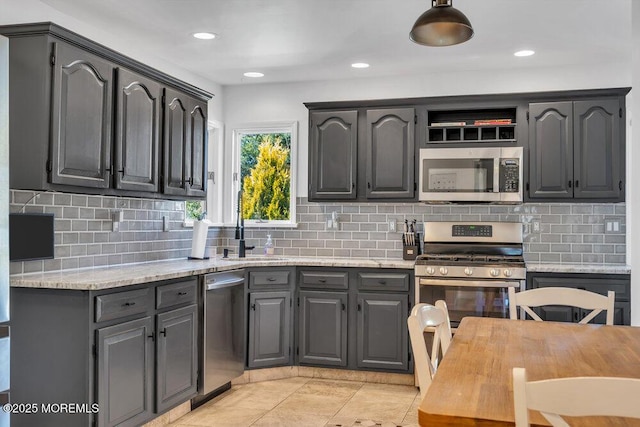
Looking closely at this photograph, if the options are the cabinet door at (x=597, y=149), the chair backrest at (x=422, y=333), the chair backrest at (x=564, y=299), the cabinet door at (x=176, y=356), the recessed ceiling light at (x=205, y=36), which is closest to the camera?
the chair backrest at (x=422, y=333)

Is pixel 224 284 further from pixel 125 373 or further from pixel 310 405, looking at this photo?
pixel 125 373

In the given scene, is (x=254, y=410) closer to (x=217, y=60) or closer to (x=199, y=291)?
(x=199, y=291)

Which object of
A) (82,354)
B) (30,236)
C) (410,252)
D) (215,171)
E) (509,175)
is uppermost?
(215,171)

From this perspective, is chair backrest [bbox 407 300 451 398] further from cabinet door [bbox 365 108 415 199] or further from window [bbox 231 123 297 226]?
window [bbox 231 123 297 226]

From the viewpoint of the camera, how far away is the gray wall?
3.82 m

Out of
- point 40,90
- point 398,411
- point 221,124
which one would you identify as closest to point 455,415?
point 40,90

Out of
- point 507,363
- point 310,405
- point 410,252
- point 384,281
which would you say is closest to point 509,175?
point 410,252

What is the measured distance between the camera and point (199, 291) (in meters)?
4.08

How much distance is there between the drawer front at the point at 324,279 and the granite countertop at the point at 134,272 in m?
0.07

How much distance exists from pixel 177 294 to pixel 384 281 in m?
1.73

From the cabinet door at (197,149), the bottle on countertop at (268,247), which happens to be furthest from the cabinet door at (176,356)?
the bottle on countertop at (268,247)

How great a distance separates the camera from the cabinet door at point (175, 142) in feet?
13.8

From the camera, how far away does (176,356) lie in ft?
12.4

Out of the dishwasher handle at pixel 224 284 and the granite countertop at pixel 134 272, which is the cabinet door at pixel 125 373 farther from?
the dishwasher handle at pixel 224 284
